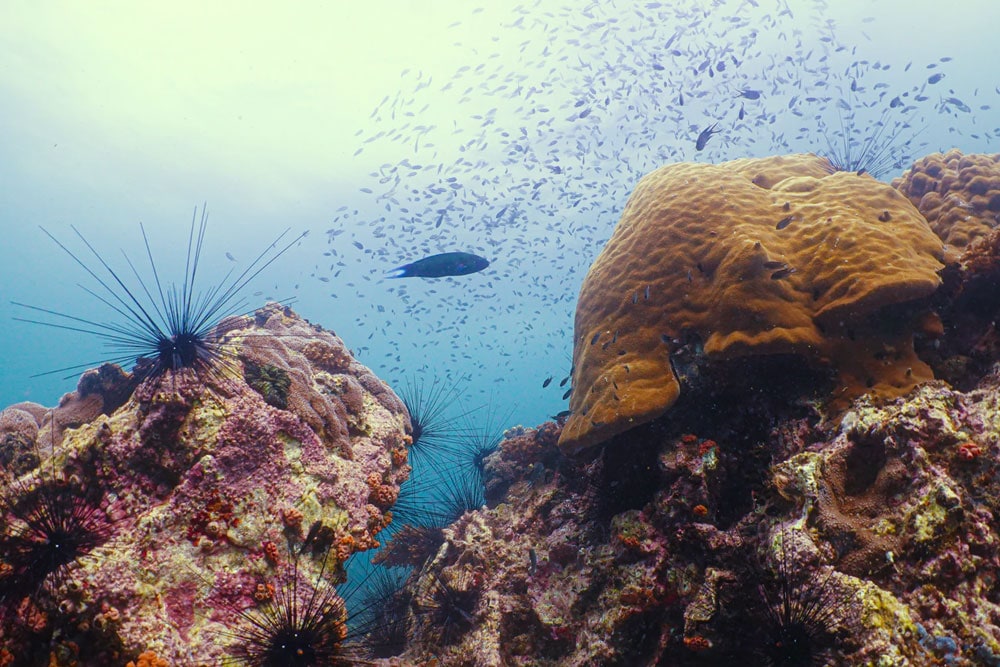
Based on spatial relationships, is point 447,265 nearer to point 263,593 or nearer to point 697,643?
point 263,593

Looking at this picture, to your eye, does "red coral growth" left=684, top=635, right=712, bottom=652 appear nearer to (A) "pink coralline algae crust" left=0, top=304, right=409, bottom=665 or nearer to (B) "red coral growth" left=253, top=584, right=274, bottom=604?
(A) "pink coralline algae crust" left=0, top=304, right=409, bottom=665

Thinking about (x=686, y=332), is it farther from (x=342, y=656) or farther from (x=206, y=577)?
(x=206, y=577)

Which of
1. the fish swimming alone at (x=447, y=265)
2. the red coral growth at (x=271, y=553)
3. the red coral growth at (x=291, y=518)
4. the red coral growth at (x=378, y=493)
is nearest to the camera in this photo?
the red coral growth at (x=271, y=553)

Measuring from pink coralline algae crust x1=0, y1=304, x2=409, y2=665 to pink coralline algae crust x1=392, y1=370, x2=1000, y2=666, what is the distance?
2.01m

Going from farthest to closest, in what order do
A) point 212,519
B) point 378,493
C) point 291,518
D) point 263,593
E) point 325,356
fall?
point 325,356 < point 378,493 < point 291,518 < point 212,519 < point 263,593

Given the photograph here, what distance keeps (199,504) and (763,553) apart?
427 centimetres

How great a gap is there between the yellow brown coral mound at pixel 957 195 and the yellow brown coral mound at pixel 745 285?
457 millimetres

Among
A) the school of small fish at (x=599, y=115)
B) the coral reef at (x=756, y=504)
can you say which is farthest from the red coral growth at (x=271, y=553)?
the school of small fish at (x=599, y=115)

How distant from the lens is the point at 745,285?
4828 mm

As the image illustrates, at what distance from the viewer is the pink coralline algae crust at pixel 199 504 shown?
2592 millimetres

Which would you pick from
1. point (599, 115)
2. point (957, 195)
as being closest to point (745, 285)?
point (957, 195)

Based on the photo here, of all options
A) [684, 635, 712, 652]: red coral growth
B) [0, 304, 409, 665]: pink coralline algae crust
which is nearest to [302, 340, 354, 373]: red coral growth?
[0, 304, 409, 665]: pink coralline algae crust

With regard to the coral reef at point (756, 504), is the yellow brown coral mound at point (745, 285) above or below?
above

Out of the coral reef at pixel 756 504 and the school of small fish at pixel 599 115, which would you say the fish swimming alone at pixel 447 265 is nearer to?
the coral reef at pixel 756 504
